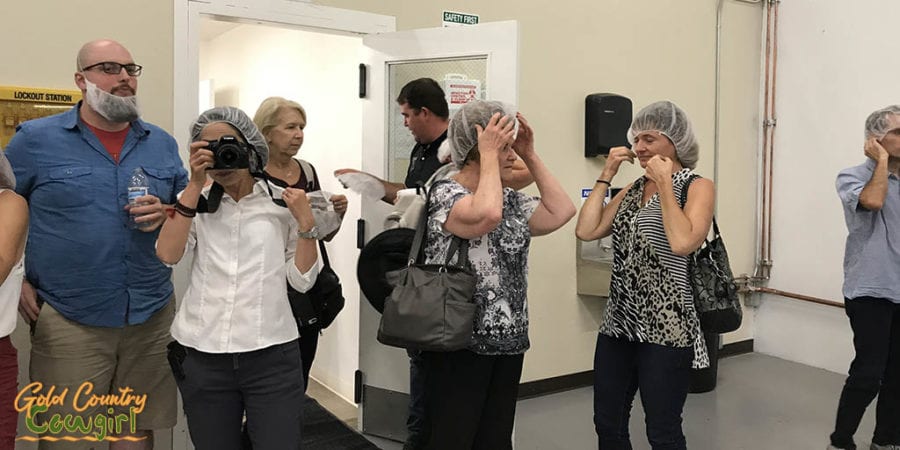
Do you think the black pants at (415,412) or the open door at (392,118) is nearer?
the black pants at (415,412)

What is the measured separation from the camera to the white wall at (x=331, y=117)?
3896 mm

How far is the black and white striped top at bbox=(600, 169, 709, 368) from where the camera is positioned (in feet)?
6.79

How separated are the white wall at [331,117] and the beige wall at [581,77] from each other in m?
0.79

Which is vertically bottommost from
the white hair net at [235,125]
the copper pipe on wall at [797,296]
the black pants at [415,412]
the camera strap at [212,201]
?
the black pants at [415,412]

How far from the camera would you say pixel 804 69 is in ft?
15.1

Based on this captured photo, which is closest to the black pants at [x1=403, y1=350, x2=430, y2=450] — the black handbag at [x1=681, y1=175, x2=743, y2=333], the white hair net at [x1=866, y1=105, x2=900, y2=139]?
the black handbag at [x1=681, y1=175, x2=743, y2=333]

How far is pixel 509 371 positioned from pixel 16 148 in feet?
A: 5.60

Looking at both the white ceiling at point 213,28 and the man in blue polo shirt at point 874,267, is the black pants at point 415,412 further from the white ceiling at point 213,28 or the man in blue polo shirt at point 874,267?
the white ceiling at point 213,28

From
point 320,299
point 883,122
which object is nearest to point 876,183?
point 883,122

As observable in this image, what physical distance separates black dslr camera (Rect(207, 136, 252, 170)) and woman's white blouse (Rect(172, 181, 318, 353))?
0.13m

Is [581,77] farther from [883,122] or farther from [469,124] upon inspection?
[469,124]

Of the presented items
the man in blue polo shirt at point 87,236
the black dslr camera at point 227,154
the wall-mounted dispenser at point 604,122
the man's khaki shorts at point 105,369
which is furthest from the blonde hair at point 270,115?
the wall-mounted dispenser at point 604,122

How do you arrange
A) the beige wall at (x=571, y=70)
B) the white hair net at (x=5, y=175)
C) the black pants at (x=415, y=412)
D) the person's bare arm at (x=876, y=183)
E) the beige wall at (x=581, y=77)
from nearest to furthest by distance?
the white hair net at (x=5, y=175) < the beige wall at (x=571, y=70) < the person's bare arm at (x=876, y=183) < the black pants at (x=415, y=412) < the beige wall at (x=581, y=77)

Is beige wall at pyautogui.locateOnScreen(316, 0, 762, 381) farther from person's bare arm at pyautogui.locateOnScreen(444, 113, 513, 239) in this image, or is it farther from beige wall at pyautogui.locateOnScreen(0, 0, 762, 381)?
person's bare arm at pyautogui.locateOnScreen(444, 113, 513, 239)
